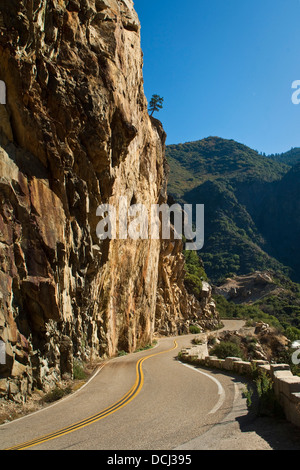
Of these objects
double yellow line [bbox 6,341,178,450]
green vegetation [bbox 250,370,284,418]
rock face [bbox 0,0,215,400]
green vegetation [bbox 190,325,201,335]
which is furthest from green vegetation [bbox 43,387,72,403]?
green vegetation [bbox 190,325,201,335]

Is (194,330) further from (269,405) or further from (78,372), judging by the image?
(269,405)

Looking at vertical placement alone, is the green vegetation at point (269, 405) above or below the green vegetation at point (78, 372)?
above

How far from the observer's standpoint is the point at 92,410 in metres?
9.71

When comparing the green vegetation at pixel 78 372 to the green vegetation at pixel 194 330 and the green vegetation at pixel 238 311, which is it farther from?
the green vegetation at pixel 238 311

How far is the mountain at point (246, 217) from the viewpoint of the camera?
14250cm

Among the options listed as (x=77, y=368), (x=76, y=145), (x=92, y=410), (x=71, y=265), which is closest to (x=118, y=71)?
(x=76, y=145)

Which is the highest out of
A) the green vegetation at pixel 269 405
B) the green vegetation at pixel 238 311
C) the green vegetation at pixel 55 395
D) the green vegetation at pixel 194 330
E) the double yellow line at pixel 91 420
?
the green vegetation at pixel 269 405

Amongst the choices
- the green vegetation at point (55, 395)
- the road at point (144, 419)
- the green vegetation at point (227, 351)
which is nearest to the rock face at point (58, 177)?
the green vegetation at point (55, 395)

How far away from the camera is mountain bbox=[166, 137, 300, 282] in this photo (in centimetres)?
14250

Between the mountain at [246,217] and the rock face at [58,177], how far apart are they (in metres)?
114

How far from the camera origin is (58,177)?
46.8 ft

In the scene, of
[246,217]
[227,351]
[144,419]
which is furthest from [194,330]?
[246,217]

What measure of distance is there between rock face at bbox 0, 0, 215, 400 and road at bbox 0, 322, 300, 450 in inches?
78.5

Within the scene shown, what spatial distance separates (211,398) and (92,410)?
3.40 metres
